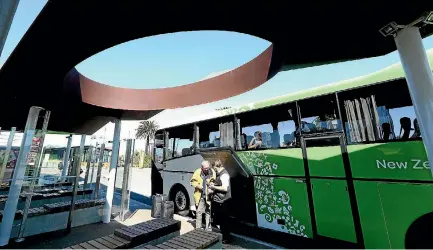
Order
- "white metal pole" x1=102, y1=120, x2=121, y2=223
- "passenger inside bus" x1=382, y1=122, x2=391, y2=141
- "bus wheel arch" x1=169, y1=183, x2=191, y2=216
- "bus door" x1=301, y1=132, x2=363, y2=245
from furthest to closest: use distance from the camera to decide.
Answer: "bus wheel arch" x1=169, y1=183, x2=191, y2=216, "white metal pole" x1=102, y1=120, x2=121, y2=223, "bus door" x1=301, y1=132, x2=363, y2=245, "passenger inside bus" x1=382, y1=122, x2=391, y2=141

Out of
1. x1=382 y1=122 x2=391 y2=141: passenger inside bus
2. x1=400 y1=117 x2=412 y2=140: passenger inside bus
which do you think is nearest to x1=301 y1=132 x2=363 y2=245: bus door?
x1=382 y1=122 x2=391 y2=141: passenger inside bus

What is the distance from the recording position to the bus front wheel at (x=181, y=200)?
7895mm

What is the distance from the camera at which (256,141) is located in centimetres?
588

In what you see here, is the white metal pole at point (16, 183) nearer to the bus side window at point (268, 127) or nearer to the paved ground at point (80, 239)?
the paved ground at point (80, 239)

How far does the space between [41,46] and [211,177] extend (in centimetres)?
464

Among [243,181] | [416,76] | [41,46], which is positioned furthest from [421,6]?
[41,46]

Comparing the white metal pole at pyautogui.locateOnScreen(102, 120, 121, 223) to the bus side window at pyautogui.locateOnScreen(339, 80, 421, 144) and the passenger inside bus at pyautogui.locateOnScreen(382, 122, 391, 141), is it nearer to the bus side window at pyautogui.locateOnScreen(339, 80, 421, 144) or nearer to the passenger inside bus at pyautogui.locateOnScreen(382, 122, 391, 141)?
the bus side window at pyautogui.locateOnScreen(339, 80, 421, 144)

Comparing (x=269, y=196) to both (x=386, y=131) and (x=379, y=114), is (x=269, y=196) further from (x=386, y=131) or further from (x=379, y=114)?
(x=379, y=114)

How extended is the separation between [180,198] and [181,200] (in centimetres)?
9

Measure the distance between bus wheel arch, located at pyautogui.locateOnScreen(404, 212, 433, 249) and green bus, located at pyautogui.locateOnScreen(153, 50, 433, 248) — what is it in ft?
0.05

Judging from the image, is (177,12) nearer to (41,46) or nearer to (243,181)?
(41,46)

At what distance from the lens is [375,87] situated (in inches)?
168

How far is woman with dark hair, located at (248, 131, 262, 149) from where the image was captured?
581 centimetres

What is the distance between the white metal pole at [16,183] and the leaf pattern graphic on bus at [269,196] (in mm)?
6092
